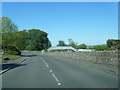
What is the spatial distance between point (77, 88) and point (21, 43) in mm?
59630

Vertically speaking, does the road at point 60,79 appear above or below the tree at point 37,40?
below

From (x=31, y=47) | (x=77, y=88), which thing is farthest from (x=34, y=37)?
(x=77, y=88)

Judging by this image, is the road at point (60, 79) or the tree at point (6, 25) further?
the tree at point (6, 25)

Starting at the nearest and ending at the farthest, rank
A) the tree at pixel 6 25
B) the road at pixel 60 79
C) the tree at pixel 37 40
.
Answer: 1. the road at pixel 60 79
2. the tree at pixel 6 25
3. the tree at pixel 37 40

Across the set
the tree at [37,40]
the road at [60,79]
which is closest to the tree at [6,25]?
the road at [60,79]

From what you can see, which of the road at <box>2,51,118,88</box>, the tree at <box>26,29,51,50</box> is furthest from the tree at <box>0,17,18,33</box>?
the tree at <box>26,29,51,50</box>

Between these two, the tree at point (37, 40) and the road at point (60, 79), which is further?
the tree at point (37, 40)

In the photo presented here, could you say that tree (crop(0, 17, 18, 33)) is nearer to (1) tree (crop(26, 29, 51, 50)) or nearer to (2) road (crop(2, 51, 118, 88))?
(2) road (crop(2, 51, 118, 88))

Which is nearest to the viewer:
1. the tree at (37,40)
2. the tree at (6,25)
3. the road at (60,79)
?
the road at (60,79)

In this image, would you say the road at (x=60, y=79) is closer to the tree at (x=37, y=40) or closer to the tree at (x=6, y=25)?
the tree at (x=6, y=25)

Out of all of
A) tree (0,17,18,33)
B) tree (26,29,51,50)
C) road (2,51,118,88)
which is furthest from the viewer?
tree (26,29,51,50)

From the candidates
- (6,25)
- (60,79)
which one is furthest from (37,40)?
(60,79)

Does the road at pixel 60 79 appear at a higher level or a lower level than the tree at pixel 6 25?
lower

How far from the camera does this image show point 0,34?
53.5 metres
